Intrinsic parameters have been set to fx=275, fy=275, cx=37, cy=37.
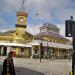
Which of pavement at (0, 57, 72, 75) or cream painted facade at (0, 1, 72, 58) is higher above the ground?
cream painted facade at (0, 1, 72, 58)

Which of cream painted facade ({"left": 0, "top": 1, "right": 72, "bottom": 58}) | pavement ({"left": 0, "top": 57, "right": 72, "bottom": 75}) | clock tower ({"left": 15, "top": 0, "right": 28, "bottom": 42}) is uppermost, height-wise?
clock tower ({"left": 15, "top": 0, "right": 28, "bottom": 42})

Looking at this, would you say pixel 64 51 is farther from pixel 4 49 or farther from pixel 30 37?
pixel 4 49

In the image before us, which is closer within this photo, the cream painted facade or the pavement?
the pavement

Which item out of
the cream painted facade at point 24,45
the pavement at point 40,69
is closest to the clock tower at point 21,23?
the cream painted facade at point 24,45

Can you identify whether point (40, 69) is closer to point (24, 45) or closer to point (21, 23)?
point (24, 45)

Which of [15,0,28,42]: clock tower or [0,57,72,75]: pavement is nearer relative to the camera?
[0,57,72,75]: pavement

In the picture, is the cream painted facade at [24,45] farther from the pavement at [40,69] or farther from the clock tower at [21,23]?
the pavement at [40,69]

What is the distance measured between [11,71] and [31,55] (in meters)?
63.9

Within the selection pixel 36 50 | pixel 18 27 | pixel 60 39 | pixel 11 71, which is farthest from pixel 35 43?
pixel 11 71

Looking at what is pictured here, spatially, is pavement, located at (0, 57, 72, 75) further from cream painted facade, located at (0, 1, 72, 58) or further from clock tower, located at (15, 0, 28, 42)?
clock tower, located at (15, 0, 28, 42)

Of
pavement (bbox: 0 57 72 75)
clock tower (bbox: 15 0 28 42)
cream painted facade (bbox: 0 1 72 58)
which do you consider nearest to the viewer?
pavement (bbox: 0 57 72 75)

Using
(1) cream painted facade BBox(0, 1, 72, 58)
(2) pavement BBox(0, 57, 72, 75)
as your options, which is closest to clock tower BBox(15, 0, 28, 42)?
(1) cream painted facade BBox(0, 1, 72, 58)

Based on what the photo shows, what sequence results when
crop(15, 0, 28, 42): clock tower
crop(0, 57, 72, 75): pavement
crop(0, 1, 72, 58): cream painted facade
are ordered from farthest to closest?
crop(15, 0, 28, 42): clock tower
crop(0, 1, 72, 58): cream painted facade
crop(0, 57, 72, 75): pavement

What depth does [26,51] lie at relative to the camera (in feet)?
246
